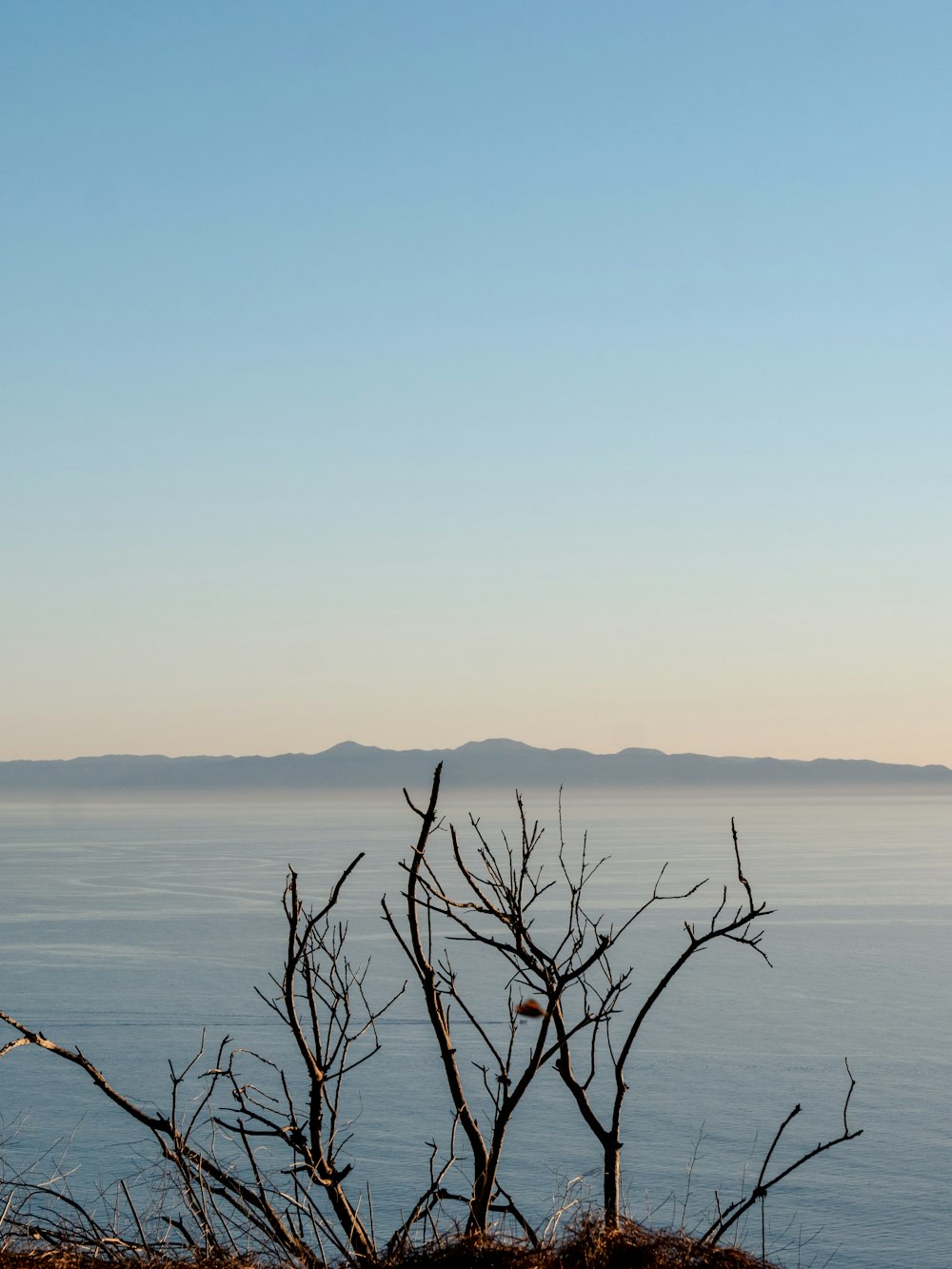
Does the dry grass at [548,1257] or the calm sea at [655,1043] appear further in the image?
the calm sea at [655,1043]

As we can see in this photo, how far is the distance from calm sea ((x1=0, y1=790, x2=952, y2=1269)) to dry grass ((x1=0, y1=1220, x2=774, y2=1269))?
0.23 m

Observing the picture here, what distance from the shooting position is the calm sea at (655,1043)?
18516 mm

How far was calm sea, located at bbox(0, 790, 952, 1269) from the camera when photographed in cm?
1852

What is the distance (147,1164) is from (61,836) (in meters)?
97.5

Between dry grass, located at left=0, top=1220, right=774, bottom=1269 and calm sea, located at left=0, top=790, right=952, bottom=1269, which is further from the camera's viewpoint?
calm sea, located at left=0, top=790, right=952, bottom=1269

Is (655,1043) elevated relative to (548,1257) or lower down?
lower down

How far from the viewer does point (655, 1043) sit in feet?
91.4

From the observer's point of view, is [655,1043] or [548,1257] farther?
[655,1043]

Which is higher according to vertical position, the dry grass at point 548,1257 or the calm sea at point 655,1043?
the dry grass at point 548,1257

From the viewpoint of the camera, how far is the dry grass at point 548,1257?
4.00 m

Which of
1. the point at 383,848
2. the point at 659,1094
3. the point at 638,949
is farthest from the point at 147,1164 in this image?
the point at 383,848

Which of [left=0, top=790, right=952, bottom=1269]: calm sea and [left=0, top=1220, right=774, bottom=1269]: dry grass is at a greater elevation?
[left=0, top=1220, right=774, bottom=1269]: dry grass

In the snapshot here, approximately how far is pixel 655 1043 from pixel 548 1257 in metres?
24.9

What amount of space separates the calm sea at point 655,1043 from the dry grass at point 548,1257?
226mm
